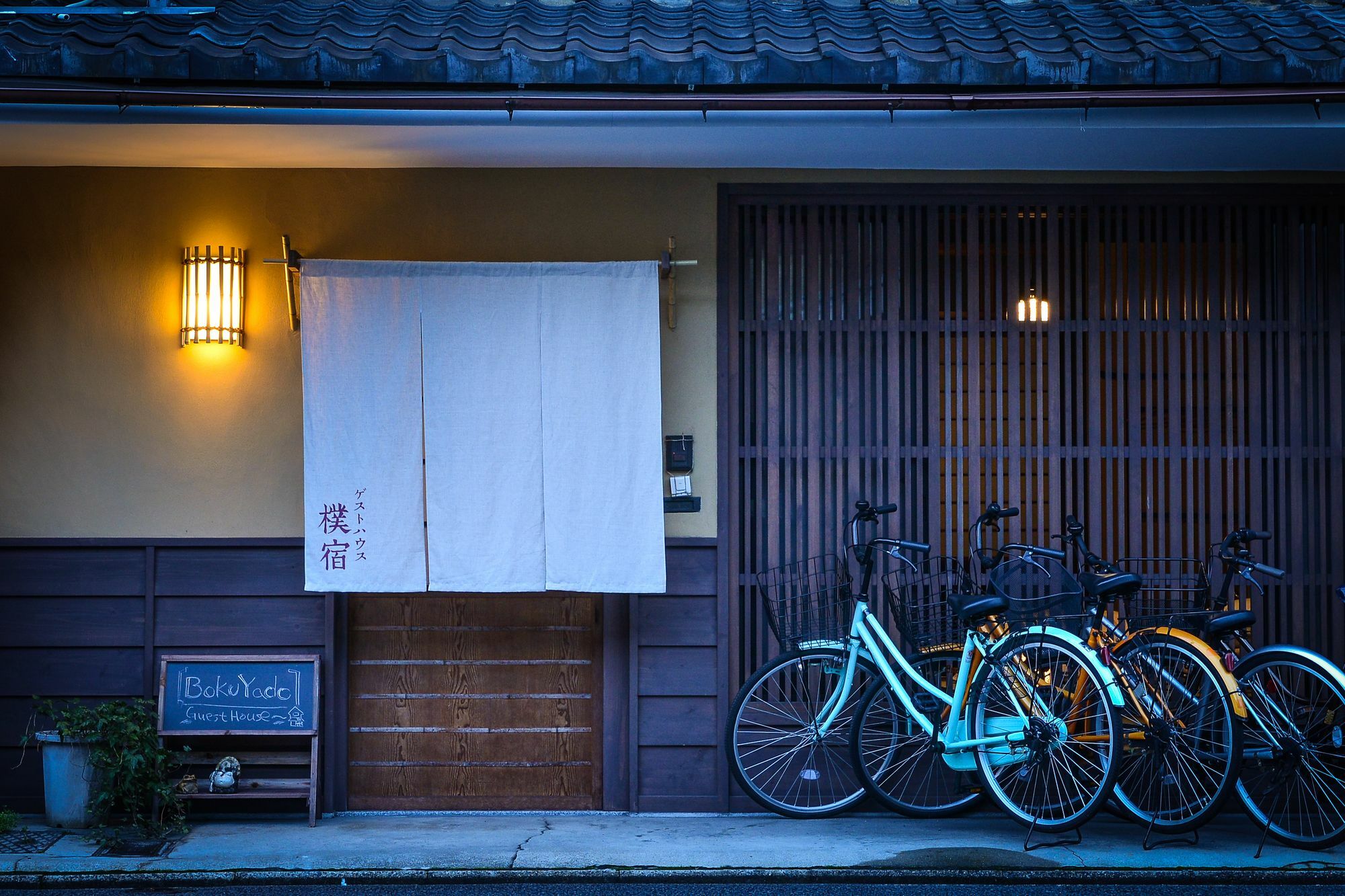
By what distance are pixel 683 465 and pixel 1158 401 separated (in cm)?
279

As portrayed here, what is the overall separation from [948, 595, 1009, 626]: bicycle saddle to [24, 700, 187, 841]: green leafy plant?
14.0ft

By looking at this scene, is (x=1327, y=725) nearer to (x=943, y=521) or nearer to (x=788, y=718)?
(x=943, y=521)

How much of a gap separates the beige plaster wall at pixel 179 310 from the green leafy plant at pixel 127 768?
1.06 metres

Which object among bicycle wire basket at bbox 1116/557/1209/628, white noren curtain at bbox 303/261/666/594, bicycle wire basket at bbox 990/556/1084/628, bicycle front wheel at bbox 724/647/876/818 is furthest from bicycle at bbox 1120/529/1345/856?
white noren curtain at bbox 303/261/666/594

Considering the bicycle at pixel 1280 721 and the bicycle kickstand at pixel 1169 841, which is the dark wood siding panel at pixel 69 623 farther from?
the bicycle at pixel 1280 721

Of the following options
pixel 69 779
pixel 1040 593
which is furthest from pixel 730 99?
pixel 69 779

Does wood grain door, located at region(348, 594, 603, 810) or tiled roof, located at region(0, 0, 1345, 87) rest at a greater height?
tiled roof, located at region(0, 0, 1345, 87)

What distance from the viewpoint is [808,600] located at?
6.52 metres

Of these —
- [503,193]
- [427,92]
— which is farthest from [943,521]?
[427,92]

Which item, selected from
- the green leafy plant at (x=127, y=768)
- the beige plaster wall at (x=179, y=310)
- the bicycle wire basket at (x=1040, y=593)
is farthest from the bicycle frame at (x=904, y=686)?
the green leafy plant at (x=127, y=768)

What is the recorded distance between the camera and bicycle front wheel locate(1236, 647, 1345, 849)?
5.66 m

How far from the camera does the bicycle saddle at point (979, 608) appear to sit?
5.77 metres

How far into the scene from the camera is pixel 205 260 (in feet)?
21.6

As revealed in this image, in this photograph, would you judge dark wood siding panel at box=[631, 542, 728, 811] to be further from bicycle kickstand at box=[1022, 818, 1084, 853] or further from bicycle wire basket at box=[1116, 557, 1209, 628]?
bicycle wire basket at box=[1116, 557, 1209, 628]
